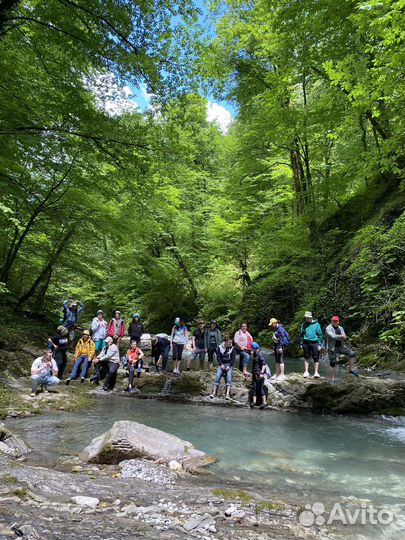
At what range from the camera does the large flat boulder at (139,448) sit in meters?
6.26

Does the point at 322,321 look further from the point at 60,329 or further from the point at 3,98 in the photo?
the point at 3,98

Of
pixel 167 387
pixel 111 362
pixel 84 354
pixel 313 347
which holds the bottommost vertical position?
pixel 167 387

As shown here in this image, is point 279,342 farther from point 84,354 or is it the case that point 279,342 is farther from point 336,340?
point 84,354

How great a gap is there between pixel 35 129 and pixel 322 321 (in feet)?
39.9

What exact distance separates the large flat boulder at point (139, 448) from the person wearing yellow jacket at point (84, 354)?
6060 mm

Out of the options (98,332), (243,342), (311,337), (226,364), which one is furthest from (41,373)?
(311,337)

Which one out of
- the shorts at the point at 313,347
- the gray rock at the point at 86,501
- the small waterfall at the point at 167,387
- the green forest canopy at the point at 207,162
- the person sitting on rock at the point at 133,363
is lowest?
the gray rock at the point at 86,501

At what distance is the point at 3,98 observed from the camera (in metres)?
8.64

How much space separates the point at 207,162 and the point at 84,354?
19970 mm

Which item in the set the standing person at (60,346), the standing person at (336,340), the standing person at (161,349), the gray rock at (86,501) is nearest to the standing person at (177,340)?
the standing person at (161,349)

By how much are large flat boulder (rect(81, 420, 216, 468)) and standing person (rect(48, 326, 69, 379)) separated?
6.38 m

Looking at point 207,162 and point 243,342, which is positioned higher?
Answer: point 207,162

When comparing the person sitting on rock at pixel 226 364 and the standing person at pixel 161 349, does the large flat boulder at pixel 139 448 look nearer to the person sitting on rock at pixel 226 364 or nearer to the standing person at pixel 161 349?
the person sitting on rock at pixel 226 364

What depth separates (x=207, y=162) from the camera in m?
29.1
